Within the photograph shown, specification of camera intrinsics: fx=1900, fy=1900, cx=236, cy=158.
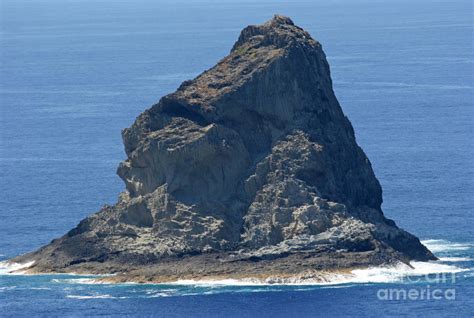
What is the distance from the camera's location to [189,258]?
114m

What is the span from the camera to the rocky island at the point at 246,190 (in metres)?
114

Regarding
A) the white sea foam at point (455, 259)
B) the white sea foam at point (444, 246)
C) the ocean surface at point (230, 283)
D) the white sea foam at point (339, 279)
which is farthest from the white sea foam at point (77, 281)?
the white sea foam at point (444, 246)

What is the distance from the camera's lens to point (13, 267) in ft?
388

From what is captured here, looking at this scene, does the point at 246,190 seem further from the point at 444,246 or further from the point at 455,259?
the point at 444,246

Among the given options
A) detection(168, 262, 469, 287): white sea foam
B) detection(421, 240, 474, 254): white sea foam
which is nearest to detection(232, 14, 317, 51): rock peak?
detection(421, 240, 474, 254): white sea foam

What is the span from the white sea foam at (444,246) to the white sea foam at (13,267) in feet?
82.7

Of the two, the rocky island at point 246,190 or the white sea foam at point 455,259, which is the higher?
the rocky island at point 246,190

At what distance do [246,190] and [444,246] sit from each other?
13809mm

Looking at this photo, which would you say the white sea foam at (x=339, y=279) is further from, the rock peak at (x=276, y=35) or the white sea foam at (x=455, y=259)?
the rock peak at (x=276, y=35)

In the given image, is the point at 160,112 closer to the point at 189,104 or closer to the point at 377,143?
the point at 189,104

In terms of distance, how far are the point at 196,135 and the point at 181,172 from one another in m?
2.46

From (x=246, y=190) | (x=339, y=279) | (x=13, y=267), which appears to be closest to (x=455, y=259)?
(x=339, y=279)

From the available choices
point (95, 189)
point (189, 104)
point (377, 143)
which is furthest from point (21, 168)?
point (189, 104)

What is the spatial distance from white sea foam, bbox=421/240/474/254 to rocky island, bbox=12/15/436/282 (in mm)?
3471
